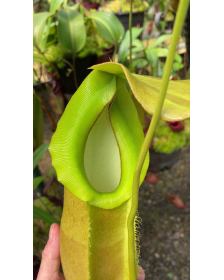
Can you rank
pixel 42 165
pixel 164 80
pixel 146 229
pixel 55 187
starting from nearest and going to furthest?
1. pixel 164 80
2. pixel 55 187
3. pixel 146 229
4. pixel 42 165

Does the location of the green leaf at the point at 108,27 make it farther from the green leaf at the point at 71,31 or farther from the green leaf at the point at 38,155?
the green leaf at the point at 38,155

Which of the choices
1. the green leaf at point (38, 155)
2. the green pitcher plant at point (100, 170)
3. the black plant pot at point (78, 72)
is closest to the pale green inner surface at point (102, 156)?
the green pitcher plant at point (100, 170)

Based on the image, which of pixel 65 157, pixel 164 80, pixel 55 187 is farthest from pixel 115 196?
pixel 55 187

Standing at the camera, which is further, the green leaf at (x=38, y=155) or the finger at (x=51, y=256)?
the green leaf at (x=38, y=155)

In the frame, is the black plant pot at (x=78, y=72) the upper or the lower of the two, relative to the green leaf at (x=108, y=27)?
lower

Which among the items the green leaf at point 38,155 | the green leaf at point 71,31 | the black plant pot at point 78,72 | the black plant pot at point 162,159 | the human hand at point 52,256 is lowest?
the black plant pot at point 162,159
